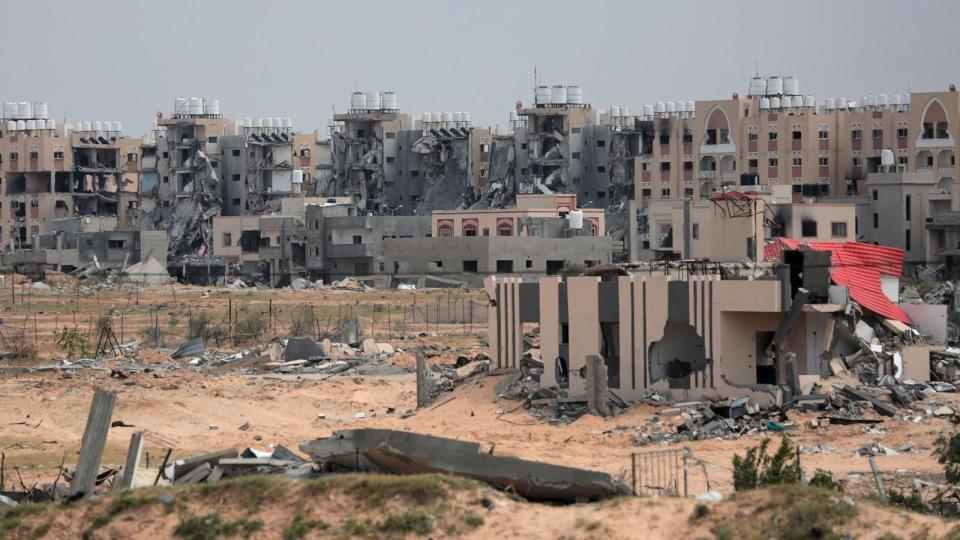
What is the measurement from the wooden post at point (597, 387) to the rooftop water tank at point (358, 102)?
3516 inches

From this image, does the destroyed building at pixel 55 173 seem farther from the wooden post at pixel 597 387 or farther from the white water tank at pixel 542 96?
the wooden post at pixel 597 387

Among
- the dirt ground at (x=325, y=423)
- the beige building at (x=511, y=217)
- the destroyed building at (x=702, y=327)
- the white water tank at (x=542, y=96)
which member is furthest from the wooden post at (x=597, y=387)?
the white water tank at (x=542, y=96)

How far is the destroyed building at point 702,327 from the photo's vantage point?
39.4 m

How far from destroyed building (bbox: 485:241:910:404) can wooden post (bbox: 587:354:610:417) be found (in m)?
1.56

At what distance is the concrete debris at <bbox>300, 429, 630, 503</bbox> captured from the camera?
26.5 metres

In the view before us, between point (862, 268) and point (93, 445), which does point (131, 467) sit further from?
point (862, 268)

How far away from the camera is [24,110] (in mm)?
138125

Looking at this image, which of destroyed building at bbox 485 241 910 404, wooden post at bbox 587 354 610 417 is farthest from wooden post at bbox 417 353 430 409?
wooden post at bbox 587 354 610 417

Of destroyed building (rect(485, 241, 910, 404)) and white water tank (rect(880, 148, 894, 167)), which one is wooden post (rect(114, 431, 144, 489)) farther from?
white water tank (rect(880, 148, 894, 167))

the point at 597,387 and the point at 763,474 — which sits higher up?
the point at 597,387

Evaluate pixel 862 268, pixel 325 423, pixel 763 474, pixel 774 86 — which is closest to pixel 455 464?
pixel 763 474

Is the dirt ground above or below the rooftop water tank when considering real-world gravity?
below

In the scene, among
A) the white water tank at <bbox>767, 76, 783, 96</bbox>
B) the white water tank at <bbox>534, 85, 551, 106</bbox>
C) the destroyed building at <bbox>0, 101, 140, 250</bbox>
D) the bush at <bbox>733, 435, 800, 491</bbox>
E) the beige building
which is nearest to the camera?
the bush at <bbox>733, 435, 800, 491</bbox>

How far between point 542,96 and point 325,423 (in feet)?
259
